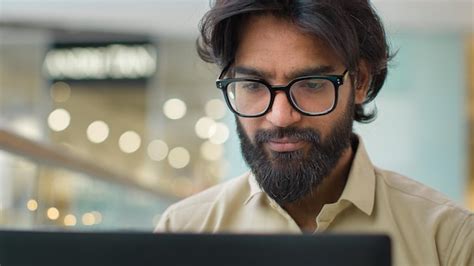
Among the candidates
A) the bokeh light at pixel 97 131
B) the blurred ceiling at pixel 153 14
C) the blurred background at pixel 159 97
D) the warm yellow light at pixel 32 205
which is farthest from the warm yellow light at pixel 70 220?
the bokeh light at pixel 97 131

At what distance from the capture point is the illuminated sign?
337 inches

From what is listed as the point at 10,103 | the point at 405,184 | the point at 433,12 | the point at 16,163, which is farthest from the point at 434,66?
the point at 405,184

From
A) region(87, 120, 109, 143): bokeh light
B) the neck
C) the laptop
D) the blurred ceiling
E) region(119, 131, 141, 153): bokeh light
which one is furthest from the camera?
region(87, 120, 109, 143): bokeh light

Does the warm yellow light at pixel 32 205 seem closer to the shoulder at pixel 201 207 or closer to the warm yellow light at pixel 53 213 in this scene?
the warm yellow light at pixel 53 213

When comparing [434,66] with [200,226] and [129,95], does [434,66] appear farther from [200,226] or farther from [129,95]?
[200,226]

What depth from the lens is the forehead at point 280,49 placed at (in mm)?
1324

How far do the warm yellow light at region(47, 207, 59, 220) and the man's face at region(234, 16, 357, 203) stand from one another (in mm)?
1624

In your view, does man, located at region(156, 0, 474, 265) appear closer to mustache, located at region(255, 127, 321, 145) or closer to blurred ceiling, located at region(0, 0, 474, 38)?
mustache, located at region(255, 127, 321, 145)

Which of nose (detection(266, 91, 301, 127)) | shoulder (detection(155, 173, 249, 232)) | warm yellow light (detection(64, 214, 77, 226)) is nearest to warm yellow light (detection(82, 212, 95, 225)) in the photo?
warm yellow light (detection(64, 214, 77, 226))

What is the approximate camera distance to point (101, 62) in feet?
28.4

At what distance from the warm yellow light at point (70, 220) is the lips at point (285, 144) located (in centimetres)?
180

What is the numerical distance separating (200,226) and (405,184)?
0.38m

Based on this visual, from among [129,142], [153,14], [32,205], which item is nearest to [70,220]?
[32,205]

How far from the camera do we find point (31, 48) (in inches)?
346
